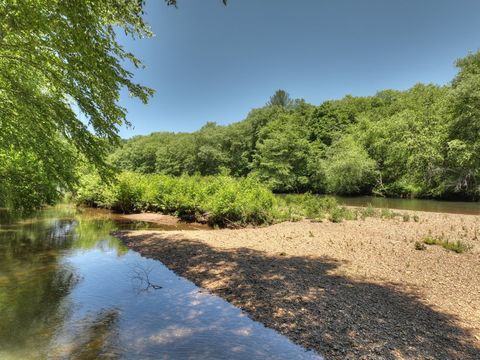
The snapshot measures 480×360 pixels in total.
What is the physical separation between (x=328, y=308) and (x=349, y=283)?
1816mm

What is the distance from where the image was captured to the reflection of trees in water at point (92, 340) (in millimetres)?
4742

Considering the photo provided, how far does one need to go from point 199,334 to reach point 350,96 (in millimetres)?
72452

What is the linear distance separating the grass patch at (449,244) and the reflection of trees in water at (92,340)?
9781 millimetres

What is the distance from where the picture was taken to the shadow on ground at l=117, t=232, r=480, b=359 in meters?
4.79

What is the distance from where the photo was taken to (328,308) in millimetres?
5992

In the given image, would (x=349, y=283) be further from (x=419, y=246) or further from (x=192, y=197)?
(x=192, y=197)

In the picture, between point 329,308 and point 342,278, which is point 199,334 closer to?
point 329,308

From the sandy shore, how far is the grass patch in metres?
0.20

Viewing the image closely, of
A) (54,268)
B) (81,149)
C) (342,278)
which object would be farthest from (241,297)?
(54,268)

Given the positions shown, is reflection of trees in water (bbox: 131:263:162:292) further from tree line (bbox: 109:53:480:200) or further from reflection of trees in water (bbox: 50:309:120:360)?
tree line (bbox: 109:53:480:200)

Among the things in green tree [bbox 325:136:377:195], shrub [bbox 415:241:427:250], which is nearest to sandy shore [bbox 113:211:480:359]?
shrub [bbox 415:241:427:250]

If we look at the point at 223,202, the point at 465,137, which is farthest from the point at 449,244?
the point at 465,137

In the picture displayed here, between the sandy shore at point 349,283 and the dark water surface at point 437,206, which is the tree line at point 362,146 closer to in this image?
the dark water surface at point 437,206

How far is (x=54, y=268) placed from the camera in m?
9.45
